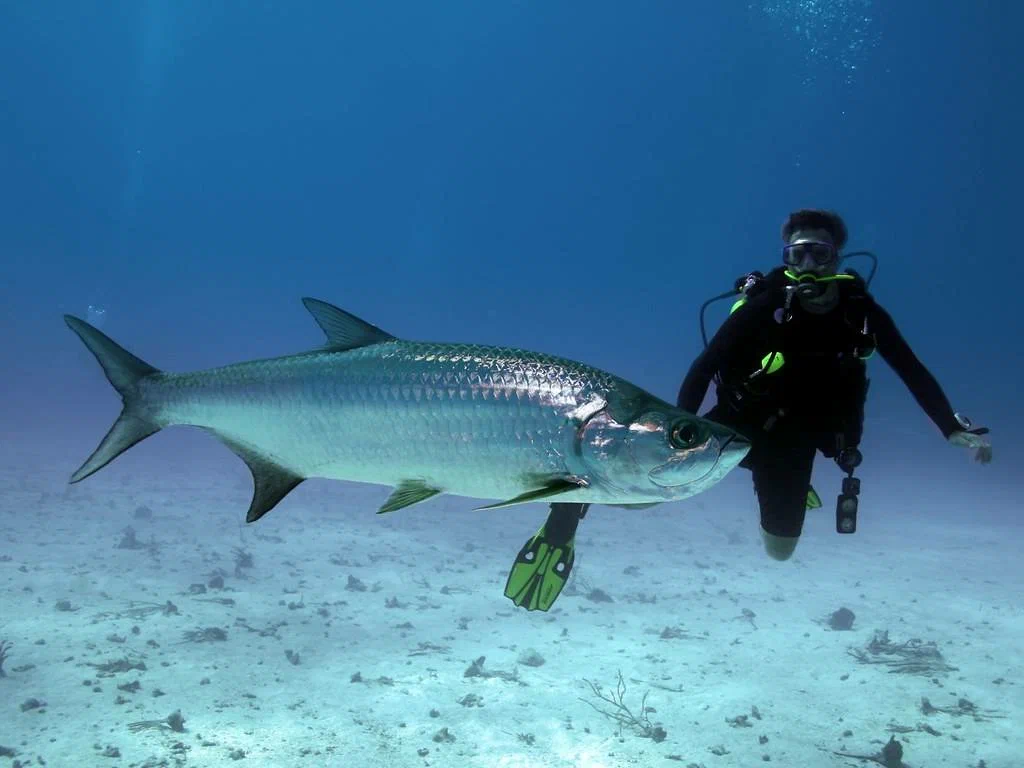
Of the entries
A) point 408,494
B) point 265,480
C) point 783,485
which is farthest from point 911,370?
point 265,480

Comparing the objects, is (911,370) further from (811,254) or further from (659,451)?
(659,451)

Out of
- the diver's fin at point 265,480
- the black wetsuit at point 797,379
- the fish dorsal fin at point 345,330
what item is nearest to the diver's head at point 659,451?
the fish dorsal fin at point 345,330

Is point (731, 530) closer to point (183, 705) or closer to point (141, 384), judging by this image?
point (183, 705)

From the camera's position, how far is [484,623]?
11.0m

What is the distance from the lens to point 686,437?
2672 millimetres

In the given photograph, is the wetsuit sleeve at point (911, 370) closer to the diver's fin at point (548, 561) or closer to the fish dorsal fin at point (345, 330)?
→ the diver's fin at point (548, 561)

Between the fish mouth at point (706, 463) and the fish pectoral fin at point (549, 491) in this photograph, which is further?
the fish mouth at point (706, 463)

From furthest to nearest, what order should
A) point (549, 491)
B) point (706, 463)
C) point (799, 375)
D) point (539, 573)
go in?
point (539, 573) < point (799, 375) < point (706, 463) < point (549, 491)

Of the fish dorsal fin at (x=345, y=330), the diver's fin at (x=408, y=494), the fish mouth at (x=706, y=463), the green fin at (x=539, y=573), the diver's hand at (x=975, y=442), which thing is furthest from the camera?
the green fin at (x=539, y=573)

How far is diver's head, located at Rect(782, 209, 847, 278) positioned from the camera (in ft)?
15.9

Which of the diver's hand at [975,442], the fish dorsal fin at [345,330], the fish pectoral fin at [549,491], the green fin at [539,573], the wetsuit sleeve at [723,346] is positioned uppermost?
the wetsuit sleeve at [723,346]

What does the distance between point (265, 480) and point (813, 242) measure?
4.27 metres

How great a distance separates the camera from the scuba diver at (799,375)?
4.65 meters

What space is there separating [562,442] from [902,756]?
21.3 ft
